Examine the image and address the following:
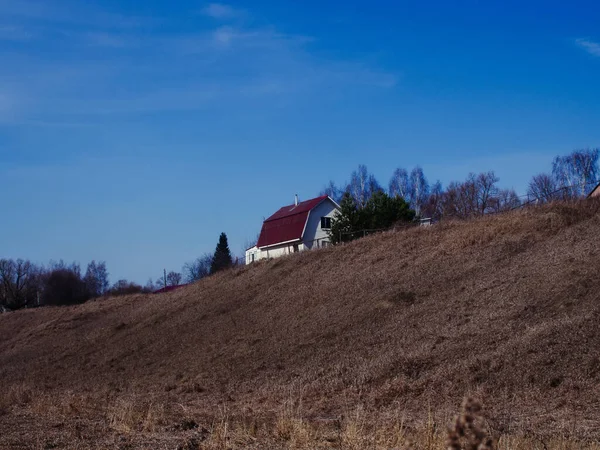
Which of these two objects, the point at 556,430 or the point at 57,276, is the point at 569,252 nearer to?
the point at 556,430

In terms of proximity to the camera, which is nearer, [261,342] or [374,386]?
[374,386]

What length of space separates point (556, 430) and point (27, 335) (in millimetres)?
40965

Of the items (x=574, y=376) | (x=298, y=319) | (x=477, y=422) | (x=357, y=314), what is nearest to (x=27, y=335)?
(x=298, y=319)

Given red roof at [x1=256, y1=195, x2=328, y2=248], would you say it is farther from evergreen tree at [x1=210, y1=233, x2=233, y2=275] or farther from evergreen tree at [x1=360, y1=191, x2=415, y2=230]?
evergreen tree at [x1=210, y1=233, x2=233, y2=275]

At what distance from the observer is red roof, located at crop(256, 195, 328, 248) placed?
53153 millimetres

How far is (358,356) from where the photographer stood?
18953mm

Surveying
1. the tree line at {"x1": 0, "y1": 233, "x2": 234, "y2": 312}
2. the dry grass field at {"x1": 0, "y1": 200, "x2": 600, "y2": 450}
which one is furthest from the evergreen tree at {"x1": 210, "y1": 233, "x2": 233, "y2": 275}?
the dry grass field at {"x1": 0, "y1": 200, "x2": 600, "y2": 450}

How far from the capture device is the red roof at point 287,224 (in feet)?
174

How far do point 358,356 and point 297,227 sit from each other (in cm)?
3450

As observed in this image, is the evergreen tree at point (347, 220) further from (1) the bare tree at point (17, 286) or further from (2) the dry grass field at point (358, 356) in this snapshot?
(1) the bare tree at point (17, 286)

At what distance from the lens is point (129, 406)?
11.5 m

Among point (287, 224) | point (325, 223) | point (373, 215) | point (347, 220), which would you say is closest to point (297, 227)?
point (287, 224)

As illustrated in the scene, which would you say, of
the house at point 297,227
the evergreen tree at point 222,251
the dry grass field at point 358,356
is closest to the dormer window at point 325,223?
the house at point 297,227

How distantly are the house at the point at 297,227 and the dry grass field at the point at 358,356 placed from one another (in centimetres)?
1356
